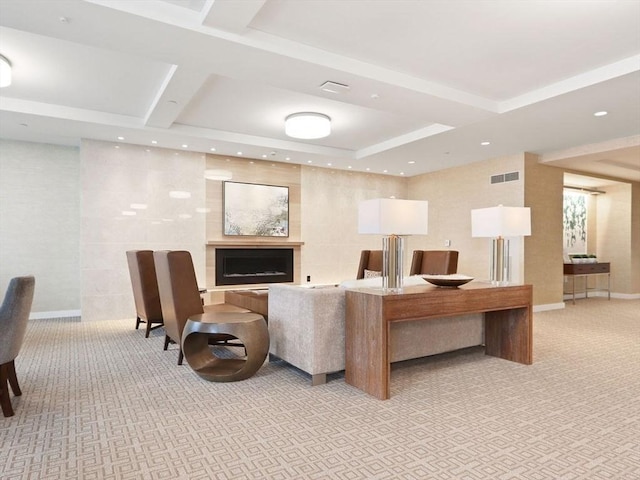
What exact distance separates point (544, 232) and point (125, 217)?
729 cm

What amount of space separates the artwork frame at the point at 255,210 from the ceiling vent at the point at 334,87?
3642mm

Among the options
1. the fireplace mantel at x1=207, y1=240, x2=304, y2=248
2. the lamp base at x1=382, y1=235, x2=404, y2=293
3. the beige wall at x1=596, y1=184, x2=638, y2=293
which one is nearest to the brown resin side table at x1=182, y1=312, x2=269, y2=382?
the lamp base at x1=382, y1=235, x2=404, y2=293

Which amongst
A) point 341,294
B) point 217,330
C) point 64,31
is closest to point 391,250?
point 341,294

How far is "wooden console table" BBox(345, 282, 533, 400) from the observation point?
2936 millimetres

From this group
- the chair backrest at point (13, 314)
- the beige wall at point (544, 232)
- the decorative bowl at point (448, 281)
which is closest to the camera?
the chair backrest at point (13, 314)

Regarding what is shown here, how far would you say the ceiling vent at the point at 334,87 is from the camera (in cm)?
402

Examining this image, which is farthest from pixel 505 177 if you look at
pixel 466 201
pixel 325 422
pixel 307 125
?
pixel 325 422

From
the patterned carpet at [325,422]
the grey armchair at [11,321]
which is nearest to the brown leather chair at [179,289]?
the patterned carpet at [325,422]

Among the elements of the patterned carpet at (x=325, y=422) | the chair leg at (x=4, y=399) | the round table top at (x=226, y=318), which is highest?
the round table top at (x=226, y=318)

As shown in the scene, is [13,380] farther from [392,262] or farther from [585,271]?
[585,271]

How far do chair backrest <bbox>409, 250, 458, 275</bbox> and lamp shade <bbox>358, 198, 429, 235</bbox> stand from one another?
262cm

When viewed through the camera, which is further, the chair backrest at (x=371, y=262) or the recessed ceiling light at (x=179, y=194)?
the recessed ceiling light at (x=179, y=194)

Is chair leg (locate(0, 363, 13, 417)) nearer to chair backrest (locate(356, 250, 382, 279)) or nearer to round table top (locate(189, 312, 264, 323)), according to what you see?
round table top (locate(189, 312, 264, 323))

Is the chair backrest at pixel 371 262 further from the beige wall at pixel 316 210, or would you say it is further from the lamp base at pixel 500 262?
the lamp base at pixel 500 262
